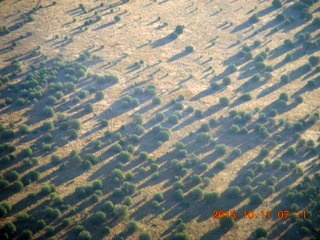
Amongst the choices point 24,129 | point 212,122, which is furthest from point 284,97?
point 24,129

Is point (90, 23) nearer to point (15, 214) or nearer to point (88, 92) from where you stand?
point (88, 92)

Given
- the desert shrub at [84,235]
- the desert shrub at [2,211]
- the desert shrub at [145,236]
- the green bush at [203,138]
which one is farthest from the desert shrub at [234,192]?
the desert shrub at [2,211]

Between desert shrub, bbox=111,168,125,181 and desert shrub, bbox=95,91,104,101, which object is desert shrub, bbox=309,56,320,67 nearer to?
desert shrub, bbox=95,91,104,101

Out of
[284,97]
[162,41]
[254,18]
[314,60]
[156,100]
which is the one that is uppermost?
[162,41]

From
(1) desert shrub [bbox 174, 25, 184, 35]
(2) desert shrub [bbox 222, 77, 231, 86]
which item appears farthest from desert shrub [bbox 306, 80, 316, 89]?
(1) desert shrub [bbox 174, 25, 184, 35]

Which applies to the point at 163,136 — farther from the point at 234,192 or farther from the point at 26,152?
the point at 26,152

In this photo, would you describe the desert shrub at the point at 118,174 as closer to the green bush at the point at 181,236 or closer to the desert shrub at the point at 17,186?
the green bush at the point at 181,236
